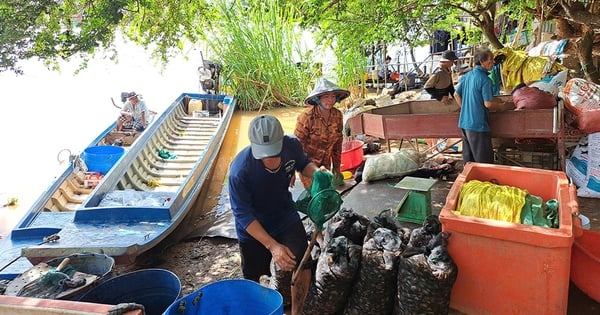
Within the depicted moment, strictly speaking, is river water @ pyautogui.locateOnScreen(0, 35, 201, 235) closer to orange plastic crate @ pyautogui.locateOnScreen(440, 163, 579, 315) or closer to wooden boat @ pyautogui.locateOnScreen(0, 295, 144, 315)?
wooden boat @ pyautogui.locateOnScreen(0, 295, 144, 315)

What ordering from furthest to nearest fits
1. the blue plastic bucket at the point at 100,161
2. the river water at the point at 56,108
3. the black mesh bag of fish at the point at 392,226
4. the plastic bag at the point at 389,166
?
the river water at the point at 56,108
the blue plastic bucket at the point at 100,161
the plastic bag at the point at 389,166
the black mesh bag of fish at the point at 392,226

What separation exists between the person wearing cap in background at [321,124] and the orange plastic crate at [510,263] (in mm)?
1965

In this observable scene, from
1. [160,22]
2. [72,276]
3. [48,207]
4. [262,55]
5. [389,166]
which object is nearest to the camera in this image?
[72,276]

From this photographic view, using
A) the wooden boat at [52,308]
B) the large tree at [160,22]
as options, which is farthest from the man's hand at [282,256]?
the large tree at [160,22]

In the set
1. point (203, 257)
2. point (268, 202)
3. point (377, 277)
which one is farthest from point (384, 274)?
point (203, 257)

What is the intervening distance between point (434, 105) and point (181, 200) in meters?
3.99

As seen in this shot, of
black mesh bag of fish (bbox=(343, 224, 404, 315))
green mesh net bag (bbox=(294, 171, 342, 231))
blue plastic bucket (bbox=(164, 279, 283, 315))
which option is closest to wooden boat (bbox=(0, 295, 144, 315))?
blue plastic bucket (bbox=(164, 279, 283, 315))

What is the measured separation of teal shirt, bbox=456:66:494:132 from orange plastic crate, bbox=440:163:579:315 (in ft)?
7.28

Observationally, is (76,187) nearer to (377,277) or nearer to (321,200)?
(321,200)

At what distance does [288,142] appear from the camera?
126 inches

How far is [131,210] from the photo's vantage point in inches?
Result: 202

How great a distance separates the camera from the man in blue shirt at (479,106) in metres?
4.98

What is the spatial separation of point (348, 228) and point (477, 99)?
105 inches

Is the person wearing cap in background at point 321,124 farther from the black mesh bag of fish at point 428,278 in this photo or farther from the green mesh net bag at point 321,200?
the black mesh bag of fish at point 428,278
